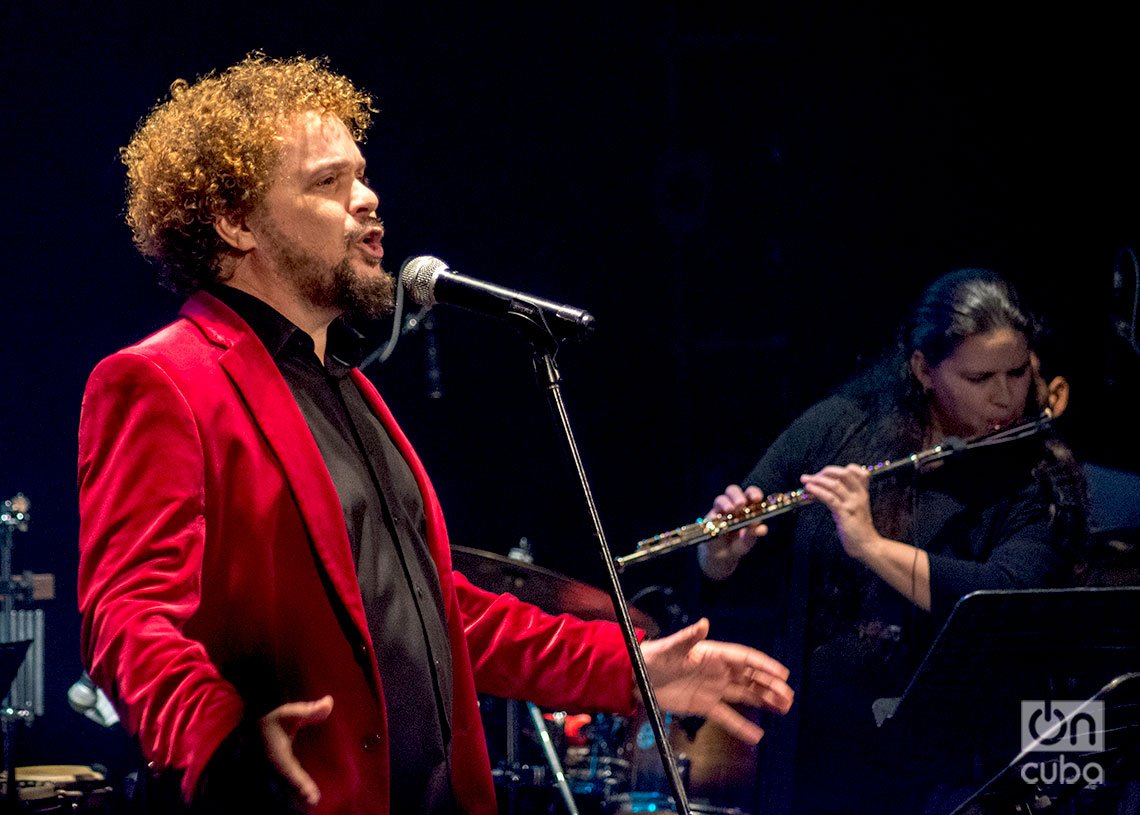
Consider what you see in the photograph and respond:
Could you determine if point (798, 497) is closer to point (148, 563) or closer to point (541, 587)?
point (541, 587)

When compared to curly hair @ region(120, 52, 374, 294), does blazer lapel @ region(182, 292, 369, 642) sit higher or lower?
lower

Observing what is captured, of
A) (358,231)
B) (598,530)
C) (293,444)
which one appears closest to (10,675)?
(358,231)

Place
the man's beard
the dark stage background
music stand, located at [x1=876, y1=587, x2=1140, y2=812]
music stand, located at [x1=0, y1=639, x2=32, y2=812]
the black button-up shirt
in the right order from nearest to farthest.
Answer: the black button-up shirt
the man's beard
music stand, located at [x1=876, y1=587, x2=1140, y2=812]
music stand, located at [x1=0, y1=639, x2=32, y2=812]
the dark stage background

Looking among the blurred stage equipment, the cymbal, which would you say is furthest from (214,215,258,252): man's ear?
the blurred stage equipment

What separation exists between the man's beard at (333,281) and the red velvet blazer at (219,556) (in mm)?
212

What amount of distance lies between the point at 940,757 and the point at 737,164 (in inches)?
137

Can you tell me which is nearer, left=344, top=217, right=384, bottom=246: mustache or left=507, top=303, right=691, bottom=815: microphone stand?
left=507, top=303, right=691, bottom=815: microphone stand

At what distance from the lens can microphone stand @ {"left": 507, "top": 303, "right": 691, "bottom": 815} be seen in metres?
1.82

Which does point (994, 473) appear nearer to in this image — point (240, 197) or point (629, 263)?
point (240, 197)

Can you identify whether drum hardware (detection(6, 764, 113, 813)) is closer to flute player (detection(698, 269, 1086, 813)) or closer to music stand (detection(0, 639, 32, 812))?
music stand (detection(0, 639, 32, 812))

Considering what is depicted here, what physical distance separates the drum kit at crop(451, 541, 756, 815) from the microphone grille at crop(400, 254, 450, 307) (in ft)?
3.18

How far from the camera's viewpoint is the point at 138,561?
176 centimetres

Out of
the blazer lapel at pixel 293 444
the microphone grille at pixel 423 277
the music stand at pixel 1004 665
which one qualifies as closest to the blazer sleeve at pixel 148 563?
the blazer lapel at pixel 293 444

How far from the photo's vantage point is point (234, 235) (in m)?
2.42
